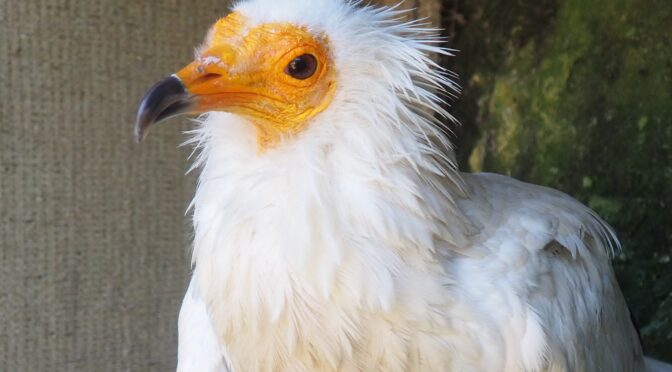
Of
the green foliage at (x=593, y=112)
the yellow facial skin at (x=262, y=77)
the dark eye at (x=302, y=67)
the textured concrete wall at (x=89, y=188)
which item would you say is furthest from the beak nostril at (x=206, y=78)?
the green foliage at (x=593, y=112)

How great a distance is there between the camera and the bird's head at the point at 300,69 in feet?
4.73

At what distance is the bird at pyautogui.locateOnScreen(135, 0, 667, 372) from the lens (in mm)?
1396

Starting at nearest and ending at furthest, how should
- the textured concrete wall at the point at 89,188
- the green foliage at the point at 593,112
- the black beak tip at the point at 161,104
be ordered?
1. the black beak tip at the point at 161,104
2. the textured concrete wall at the point at 89,188
3. the green foliage at the point at 593,112

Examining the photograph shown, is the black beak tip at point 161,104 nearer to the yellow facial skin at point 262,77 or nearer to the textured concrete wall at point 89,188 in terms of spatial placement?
the yellow facial skin at point 262,77

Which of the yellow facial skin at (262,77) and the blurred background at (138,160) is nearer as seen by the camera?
the yellow facial skin at (262,77)

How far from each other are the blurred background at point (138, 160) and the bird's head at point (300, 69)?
1211 mm

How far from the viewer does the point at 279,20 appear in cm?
146

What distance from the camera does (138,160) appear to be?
8.79 feet

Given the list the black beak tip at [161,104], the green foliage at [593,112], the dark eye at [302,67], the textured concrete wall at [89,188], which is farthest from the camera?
the green foliage at [593,112]

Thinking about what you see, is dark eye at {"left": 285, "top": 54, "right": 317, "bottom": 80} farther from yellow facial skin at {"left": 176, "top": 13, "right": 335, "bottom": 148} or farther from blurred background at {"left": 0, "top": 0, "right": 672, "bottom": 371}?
blurred background at {"left": 0, "top": 0, "right": 672, "bottom": 371}

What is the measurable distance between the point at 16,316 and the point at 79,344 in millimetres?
251

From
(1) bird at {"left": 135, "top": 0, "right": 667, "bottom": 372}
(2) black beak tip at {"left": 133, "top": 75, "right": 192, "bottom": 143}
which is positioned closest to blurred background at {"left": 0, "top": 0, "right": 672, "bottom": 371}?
(1) bird at {"left": 135, "top": 0, "right": 667, "bottom": 372}

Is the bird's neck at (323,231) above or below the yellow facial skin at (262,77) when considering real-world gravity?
below

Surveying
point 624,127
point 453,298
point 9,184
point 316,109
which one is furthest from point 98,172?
point 624,127
